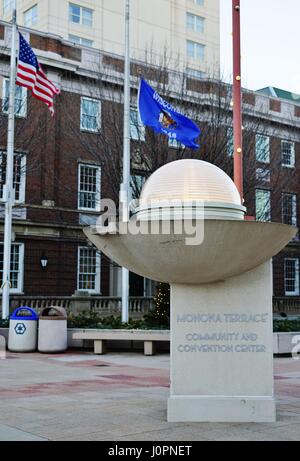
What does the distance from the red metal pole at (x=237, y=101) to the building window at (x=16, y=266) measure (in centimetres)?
1844

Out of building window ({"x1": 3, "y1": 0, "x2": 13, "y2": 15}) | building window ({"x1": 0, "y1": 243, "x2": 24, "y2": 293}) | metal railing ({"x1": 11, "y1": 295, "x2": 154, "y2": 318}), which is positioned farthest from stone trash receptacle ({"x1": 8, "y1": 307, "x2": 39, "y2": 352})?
building window ({"x1": 3, "y1": 0, "x2": 13, "y2": 15})

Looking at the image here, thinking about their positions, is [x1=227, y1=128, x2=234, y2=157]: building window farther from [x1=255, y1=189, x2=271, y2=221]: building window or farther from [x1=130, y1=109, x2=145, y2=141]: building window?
[x1=255, y1=189, x2=271, y2=221]: building window

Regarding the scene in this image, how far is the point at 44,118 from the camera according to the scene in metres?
27.4

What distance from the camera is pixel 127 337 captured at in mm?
15031

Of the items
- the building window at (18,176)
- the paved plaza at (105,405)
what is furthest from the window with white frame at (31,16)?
the paved plaza at (105,405)

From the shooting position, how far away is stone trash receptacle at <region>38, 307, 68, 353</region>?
1496cm

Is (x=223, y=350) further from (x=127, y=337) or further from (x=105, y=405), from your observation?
(x=127, y=337)

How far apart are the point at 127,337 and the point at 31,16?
39.4 m

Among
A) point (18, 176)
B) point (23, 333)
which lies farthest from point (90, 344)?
point (18, 176)

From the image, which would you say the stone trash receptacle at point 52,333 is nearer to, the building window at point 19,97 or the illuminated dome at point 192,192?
the illuminated dome at point 192,192

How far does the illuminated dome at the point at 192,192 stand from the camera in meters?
6.24

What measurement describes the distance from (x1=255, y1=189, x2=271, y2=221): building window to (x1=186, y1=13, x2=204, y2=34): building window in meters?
31.5
